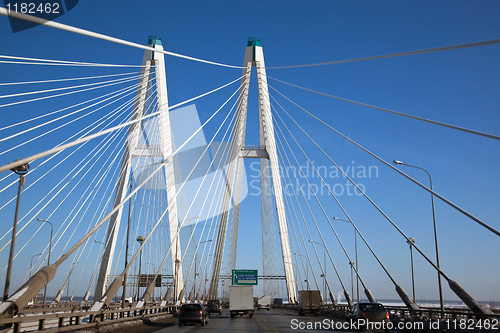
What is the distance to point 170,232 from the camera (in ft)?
109

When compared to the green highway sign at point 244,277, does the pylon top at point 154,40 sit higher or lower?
higher

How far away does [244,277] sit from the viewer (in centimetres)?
6625

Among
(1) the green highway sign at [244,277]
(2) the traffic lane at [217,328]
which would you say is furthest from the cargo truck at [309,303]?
(1) the green highway sign at [244,277]

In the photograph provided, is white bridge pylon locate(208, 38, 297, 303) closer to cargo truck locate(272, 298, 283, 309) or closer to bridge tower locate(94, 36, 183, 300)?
bridge tower locate(94, 36, 183, 300)

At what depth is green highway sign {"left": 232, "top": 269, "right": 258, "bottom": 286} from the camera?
212 feet

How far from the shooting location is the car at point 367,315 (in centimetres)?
1900

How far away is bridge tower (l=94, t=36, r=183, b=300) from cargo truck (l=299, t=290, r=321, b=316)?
11.8 metres

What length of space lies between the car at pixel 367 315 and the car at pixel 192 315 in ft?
27.2

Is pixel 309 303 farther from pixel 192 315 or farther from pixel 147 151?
pixel 147 151

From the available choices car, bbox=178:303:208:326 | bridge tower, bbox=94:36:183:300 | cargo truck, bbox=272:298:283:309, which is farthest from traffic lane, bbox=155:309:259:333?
cargo truck, bbox=272:298:283:309

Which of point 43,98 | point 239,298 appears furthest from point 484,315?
point 239,298

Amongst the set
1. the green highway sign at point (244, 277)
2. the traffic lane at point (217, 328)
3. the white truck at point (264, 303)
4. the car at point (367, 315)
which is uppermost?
the green highway sign at point (244, 277)

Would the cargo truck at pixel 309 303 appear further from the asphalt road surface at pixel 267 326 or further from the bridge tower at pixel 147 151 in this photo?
the bridge tower at pixel 147 151

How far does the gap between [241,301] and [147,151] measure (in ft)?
48.9
